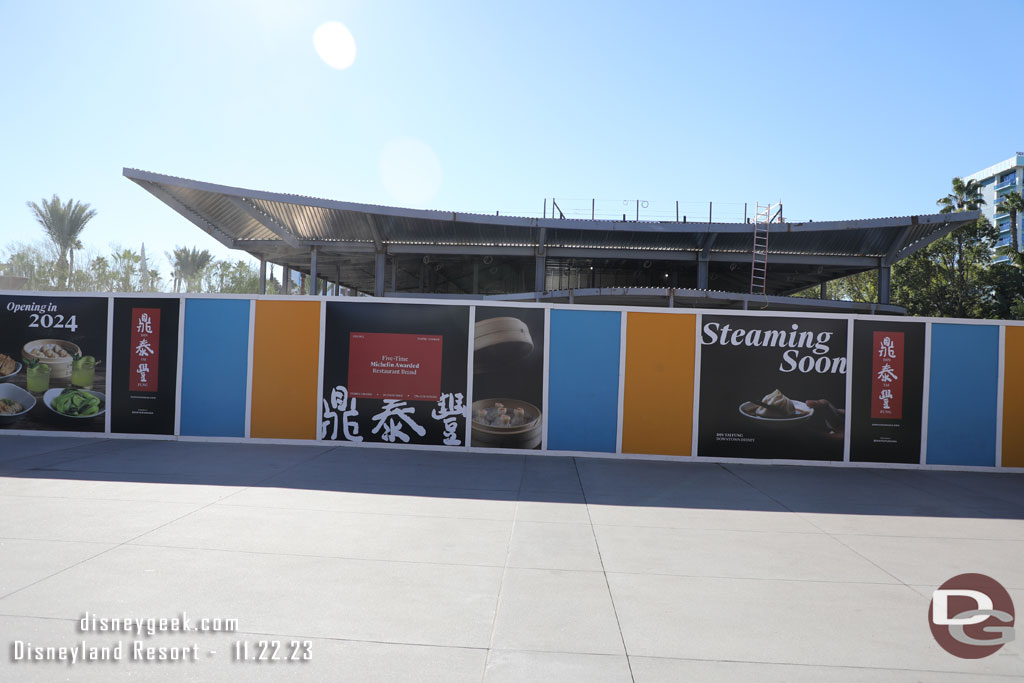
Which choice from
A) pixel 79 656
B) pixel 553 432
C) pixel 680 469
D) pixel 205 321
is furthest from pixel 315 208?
pixel 79 656

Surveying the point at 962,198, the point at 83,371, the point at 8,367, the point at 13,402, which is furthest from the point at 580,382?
the point at 962,198

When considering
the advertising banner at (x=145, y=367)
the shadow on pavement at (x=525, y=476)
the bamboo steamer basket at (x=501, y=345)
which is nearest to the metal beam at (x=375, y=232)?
the advertising banner at (x=145, y=367)

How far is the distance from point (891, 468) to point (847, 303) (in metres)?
20.7

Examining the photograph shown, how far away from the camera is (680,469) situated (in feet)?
35.1

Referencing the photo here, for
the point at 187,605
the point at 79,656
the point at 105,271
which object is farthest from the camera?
the point at 105,271

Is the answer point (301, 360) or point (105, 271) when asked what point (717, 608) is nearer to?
point (301, 360)

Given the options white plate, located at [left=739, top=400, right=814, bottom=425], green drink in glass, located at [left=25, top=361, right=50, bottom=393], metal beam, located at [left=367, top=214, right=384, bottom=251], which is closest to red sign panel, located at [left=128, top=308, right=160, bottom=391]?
green drink in glass, located at [left=25, top=361, right=50, bottom=393]

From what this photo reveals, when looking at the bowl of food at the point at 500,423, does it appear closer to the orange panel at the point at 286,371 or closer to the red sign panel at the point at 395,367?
the red sign panel at the point at 395,367

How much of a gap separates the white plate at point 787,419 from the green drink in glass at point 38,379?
497 inches

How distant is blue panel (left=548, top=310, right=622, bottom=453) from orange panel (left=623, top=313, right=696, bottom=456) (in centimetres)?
41

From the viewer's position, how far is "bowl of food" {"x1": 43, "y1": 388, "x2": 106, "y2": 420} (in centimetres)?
1209

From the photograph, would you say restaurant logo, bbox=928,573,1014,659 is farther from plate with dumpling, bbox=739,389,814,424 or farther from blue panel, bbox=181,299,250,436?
blue panel, bbox=181,299,250,436

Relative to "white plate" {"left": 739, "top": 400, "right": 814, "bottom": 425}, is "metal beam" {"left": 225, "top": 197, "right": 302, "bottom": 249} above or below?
above

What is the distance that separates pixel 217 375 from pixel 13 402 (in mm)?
3953
